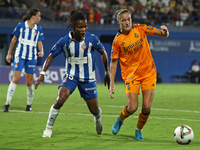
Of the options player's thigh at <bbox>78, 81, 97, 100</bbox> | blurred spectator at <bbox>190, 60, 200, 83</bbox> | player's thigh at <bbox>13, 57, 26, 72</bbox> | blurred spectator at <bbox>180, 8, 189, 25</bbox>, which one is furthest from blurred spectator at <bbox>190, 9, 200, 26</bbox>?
player's thigh at <bbox>78, 81, 97, 100</bbox>

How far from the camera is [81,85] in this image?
6355 millimetres

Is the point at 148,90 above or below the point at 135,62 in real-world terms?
below

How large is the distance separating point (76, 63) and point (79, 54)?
0.54ft

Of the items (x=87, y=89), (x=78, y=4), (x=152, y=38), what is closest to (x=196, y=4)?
(x=152, y=38)

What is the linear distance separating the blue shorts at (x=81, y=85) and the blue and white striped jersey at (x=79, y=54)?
66mm

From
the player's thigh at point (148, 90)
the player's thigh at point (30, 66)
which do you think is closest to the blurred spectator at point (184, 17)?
the player's thigh at point (30, 66)

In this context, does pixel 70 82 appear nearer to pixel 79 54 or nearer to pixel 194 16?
pixel 79 54

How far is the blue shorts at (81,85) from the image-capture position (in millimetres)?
6273

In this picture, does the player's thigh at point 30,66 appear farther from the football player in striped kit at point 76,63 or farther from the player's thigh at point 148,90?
the player's thigh at point 148,90

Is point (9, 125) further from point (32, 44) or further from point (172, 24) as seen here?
point (172, 24)

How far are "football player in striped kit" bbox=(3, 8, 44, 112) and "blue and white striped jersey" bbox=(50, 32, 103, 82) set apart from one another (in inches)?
146

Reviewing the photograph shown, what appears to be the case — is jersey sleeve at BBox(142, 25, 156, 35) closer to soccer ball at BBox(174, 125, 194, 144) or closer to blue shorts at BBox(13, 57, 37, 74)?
soccer ball at BBox(174, 125, 194, 144)

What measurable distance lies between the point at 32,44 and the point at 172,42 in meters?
19.7

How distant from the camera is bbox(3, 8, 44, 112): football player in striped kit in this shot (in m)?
9.80
